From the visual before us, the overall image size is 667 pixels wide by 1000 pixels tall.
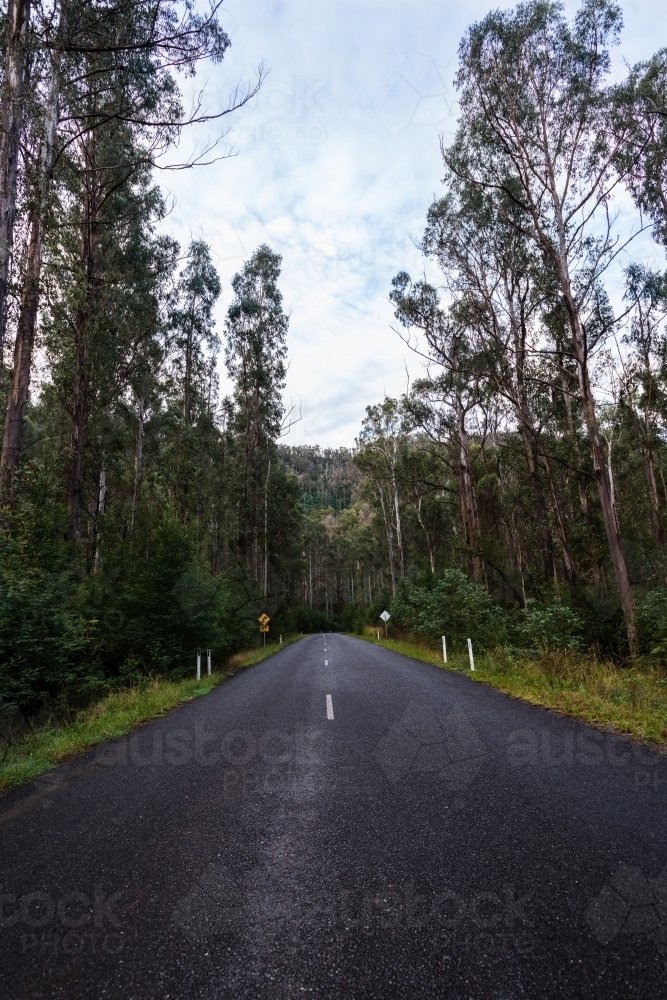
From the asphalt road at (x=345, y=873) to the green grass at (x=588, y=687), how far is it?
67 centimetres

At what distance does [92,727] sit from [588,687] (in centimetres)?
845

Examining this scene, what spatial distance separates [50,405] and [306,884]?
2590 centimetres

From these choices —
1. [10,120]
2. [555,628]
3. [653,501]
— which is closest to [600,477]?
[555,628]

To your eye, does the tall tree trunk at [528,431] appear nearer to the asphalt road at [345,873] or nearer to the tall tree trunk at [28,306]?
the asphalt road at [345,873]

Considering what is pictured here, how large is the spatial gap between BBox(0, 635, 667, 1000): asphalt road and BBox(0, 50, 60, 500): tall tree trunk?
6.48 meters

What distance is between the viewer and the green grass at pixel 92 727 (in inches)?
213

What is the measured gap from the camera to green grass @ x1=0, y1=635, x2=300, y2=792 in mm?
5402

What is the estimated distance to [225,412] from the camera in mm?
28812

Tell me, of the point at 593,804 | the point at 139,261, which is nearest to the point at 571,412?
the point at 139,261

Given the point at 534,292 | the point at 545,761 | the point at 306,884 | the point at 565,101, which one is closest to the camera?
the point at 306,884

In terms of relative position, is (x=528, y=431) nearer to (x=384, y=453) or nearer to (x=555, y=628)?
(x=555, y=628)

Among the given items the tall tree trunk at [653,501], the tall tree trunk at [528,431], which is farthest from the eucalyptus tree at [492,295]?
the tall tree trunk at [653,501]

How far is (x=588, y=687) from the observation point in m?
8.19

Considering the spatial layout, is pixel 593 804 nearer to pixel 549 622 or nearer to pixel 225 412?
pixel 549 622
